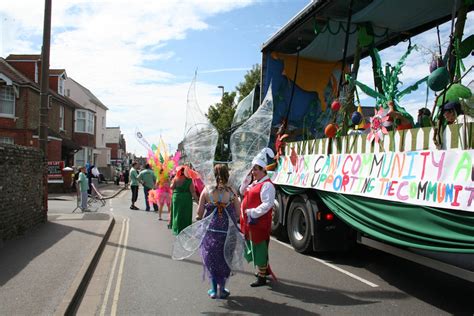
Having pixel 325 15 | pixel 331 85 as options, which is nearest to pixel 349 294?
pixel 325 15

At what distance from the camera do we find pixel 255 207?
5645 mm

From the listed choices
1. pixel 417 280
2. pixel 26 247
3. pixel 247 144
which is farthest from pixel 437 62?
pixel 26 247

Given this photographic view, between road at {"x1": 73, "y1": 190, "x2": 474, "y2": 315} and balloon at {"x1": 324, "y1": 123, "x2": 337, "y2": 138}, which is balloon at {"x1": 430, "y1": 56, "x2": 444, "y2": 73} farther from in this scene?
road at {"x1": 73, "y1": 190, "x2": 474, "y2": 315}

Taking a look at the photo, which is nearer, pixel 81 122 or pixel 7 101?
pixel 7 101

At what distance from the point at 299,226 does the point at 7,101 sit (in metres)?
23.5

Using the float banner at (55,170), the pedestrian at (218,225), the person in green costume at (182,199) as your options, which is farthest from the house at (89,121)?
the pedestrian at (218,225)

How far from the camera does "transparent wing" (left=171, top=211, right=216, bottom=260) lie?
5.11 m

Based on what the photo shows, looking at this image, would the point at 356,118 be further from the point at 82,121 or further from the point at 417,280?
the point at 82,121

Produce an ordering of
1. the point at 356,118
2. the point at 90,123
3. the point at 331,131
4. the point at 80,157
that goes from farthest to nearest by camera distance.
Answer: the point at 90,123
the point at 80,157
the point at 356,118
the point at 331,131

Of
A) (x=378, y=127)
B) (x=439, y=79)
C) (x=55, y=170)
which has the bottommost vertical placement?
(x=55, y=170)

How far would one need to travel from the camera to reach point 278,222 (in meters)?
8.50

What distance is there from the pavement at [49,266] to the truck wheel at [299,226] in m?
3.49

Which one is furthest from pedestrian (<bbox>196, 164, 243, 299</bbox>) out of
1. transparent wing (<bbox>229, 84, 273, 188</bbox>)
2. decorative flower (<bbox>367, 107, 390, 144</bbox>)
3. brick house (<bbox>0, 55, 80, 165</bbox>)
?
brick house (<bbox>0, 55, 80, 165</bbox>)

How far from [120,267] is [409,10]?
7122 millimetres
